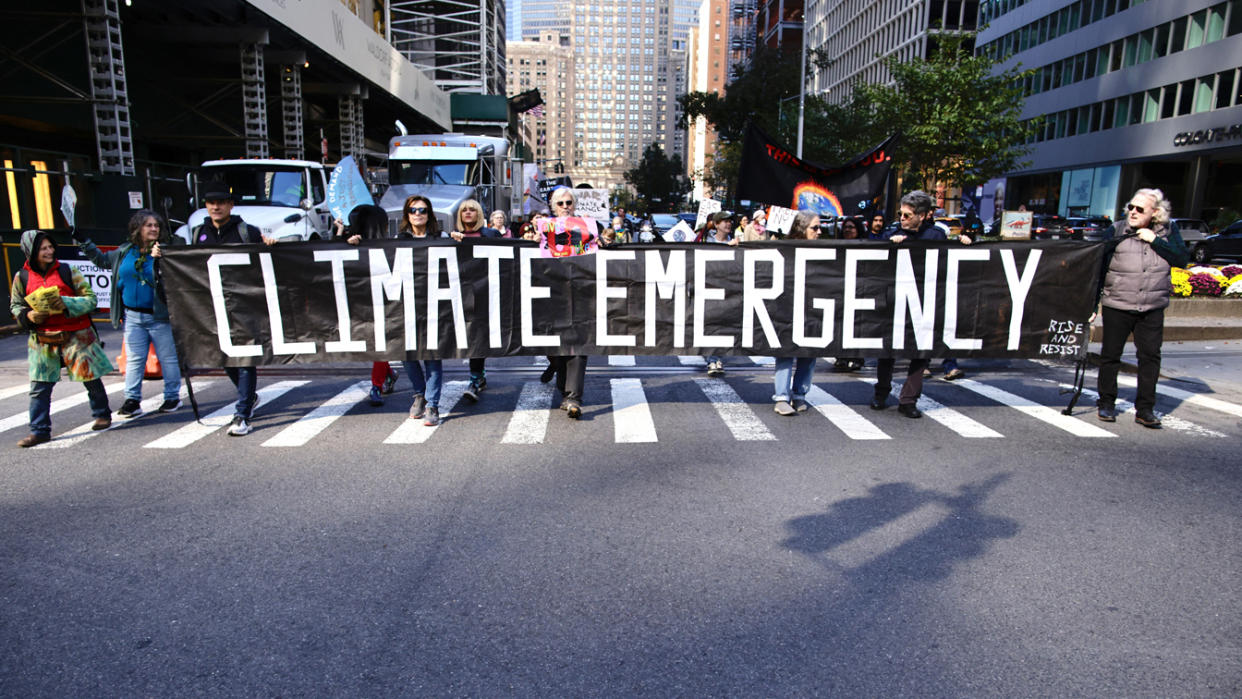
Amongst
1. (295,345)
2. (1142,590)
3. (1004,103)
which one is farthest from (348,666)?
(1004,103)

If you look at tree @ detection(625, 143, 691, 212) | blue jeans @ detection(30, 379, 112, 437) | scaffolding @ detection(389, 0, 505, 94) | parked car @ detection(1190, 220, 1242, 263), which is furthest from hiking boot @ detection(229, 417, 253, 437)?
tree @ detection(625, 143, 691, 212)

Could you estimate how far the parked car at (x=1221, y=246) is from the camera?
2805 centimetres

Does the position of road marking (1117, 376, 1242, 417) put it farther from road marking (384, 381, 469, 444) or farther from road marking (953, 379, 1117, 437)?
road marking (384, 381, 469, 444)

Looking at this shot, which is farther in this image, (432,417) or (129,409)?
(129,409)

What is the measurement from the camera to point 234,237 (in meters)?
7.05

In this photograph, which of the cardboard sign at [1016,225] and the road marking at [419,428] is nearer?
the road marking at [419,428]

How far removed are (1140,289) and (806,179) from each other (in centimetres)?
360

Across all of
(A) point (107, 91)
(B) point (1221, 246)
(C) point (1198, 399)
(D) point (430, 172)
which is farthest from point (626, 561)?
(B) point (1221, 246)

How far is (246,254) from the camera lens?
6.92 m

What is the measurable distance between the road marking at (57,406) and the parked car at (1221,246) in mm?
32866

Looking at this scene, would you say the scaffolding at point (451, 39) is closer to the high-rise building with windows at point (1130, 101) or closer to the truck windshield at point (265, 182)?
the high-rise building with windows at point (1130, 101)

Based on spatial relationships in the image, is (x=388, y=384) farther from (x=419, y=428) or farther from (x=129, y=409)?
(x=129, y=409)


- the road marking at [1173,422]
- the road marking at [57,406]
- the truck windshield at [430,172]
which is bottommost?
the road marking at [57,406]

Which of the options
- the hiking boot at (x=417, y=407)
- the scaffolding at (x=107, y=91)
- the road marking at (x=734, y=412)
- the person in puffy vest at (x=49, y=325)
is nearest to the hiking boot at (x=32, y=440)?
the person in puffy vest at (x=49, y=325)
